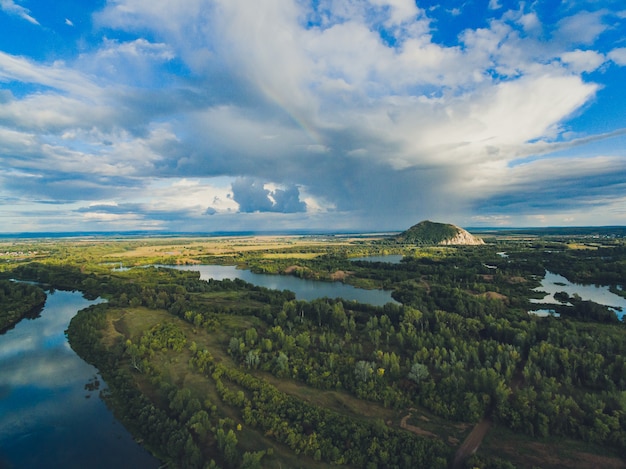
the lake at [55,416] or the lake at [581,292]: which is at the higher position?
the lake at [581,292]

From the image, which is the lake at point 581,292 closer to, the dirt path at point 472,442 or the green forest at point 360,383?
the green forest at point 360,383

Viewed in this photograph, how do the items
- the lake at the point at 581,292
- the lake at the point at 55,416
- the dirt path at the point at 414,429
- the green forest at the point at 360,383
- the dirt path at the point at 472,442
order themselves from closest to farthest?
1. the dirt path at the point at 472,442
2. the green forest at the point at 360,383
3. the lake at the point at 55,416
4. the dirt path at the point at 414,429
5. the lake at the point at 581,292

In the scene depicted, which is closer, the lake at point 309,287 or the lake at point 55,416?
the lake at point 55,416

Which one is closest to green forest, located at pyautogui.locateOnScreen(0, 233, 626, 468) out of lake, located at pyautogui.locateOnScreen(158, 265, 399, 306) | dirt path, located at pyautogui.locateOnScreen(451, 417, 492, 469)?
dirt path, located at pyautogui.locateOnScreen(451, 417, 492, 469)

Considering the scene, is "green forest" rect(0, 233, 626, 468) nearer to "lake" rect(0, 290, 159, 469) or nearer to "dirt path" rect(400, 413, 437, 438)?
"dirt path" rect(400, 413, 437, 438)

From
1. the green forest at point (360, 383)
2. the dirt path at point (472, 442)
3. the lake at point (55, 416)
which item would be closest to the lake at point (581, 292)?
the green forest at point (360, 383)

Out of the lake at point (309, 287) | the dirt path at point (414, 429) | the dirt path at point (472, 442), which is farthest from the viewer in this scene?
the lake at point (309, 287)

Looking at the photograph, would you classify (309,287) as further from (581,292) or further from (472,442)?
(472,442)

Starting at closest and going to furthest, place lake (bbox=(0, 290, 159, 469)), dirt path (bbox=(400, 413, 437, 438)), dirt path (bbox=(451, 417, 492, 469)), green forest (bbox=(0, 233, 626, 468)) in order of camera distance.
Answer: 1. dirt path (bbox=(451, 417, 492, 469))
2. green forest (bbox=(0, 233, 626, 468))
3. lake (bbox=(0, 290, 159, 469))
4. dirt path (bbox=(400, 413, 437, 438))
